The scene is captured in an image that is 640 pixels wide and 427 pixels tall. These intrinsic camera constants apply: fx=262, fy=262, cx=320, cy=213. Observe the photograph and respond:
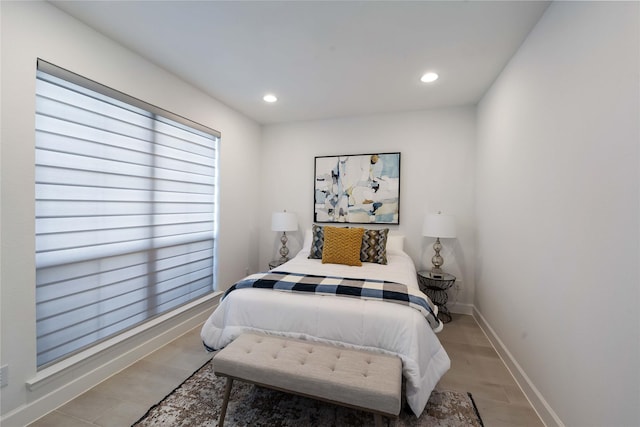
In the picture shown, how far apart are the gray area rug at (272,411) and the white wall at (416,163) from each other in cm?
183

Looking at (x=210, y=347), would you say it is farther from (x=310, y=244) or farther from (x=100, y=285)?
(x=310, y=244)

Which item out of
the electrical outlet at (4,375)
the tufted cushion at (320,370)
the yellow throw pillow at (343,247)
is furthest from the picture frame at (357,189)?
the electrical outlet at (4,375)

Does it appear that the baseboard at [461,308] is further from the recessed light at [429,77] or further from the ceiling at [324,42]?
the recessed light at [429,77]

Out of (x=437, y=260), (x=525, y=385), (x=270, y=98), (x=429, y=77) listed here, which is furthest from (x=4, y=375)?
(x=429, y=77)

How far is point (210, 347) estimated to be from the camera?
206cm

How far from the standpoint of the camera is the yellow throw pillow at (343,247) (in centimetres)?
286

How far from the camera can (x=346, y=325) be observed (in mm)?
1744

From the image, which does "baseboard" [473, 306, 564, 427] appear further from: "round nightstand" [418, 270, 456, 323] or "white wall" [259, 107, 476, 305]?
"white wall" [259, 107, 476, 305]

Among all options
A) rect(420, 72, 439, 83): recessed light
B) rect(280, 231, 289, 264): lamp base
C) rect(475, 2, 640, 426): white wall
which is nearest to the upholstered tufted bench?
rect(475, 2, 640, 426): white wall

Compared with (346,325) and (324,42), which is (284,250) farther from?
(324,42)

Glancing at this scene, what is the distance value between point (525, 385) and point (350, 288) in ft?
4.42

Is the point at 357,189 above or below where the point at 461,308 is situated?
above

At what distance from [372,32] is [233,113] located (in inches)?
83.6

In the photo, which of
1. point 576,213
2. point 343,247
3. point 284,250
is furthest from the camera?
point 284,250
